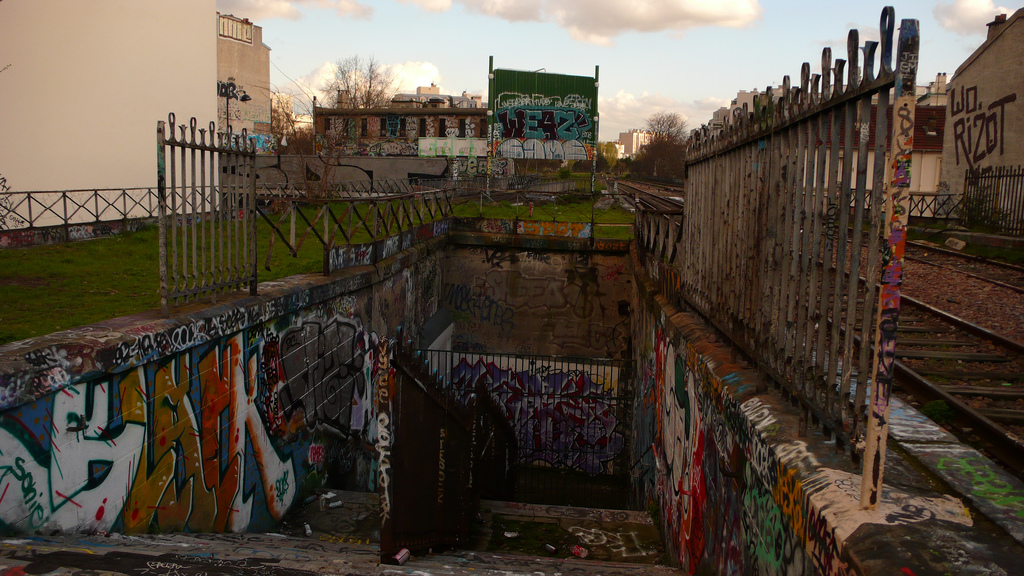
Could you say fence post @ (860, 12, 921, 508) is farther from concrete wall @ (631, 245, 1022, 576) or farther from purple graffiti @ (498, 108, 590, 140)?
purple graffiti @ (498, 108, 590, 140)

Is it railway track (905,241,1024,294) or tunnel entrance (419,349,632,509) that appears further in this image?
tunnel entrance (419,349,632,509)

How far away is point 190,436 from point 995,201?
2048cm

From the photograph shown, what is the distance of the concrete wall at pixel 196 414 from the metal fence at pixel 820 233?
2874mm

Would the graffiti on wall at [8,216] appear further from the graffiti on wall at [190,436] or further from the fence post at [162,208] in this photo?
the fence post at [162,208]

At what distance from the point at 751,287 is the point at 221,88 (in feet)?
172

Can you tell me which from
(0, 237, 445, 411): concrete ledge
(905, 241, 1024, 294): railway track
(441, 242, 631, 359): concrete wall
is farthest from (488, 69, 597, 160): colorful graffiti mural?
(0, 237, 445, 411): concrete ledge

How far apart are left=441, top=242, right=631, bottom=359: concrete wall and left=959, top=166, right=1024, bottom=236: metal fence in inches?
382

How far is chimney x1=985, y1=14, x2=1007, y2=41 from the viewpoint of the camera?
2223cm

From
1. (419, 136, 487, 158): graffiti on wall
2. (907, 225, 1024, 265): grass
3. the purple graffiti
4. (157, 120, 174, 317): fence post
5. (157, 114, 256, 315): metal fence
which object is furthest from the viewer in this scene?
(419, 136, 487, 158): graffiti on wall

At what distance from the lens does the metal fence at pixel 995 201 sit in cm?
1716

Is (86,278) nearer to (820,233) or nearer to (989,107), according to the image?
(820,233)

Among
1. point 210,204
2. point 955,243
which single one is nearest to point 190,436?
point 210,204

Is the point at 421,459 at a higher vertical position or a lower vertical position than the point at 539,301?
lower

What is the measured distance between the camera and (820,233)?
9.61 feet
